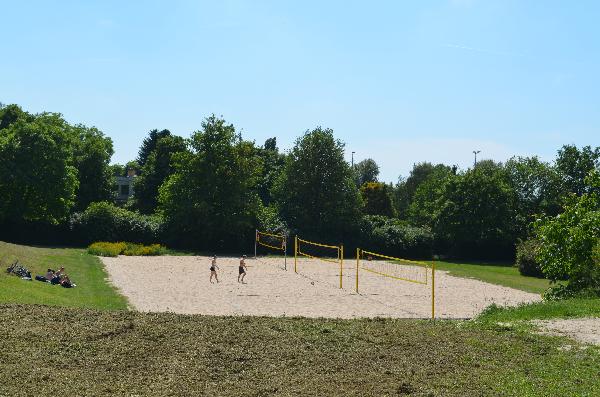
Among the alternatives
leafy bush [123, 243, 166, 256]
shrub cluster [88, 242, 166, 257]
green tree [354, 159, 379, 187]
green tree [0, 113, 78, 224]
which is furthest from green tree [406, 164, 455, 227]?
green tree [354, 159, 379, 187]

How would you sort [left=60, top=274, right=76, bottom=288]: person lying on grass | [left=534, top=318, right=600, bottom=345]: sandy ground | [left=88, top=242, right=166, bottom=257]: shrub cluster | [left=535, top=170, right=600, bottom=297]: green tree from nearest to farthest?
1. [left=534, top=318, right=600, bottom=345]: sandy ground
2. [left=535, top=170, right=600, bottom=297]: green tree
3. [left=60, top=274, right=76, bottom=288]: person lying on grass
4. [left=88, top=242, right=166, bottom=257]: shrub cluster

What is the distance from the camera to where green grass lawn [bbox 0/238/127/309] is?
18.2 meters

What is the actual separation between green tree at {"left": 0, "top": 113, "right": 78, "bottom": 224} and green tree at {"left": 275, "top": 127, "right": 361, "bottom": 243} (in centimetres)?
1669

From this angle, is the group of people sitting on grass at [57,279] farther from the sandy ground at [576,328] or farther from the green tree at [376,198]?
the green tree at [376,198]

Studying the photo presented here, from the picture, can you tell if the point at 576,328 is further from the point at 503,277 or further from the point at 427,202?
the point at 427,202

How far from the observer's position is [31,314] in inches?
514

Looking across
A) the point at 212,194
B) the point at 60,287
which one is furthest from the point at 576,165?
the point at 60,287

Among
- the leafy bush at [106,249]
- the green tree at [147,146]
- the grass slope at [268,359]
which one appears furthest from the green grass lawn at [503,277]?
the green tree at [147,146]

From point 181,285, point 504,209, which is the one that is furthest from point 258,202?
point 181,285

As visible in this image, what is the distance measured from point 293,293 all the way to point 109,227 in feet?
91.4

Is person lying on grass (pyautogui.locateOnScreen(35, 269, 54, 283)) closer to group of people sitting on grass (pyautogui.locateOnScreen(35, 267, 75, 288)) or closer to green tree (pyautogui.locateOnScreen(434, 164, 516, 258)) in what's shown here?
group of people sitting on grass (pyautogui.locateOnScreen(35, 267, 75, 288))

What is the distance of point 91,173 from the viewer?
205ft

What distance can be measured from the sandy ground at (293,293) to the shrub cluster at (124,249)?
456 centimetres

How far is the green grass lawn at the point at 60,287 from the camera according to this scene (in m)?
18.2
